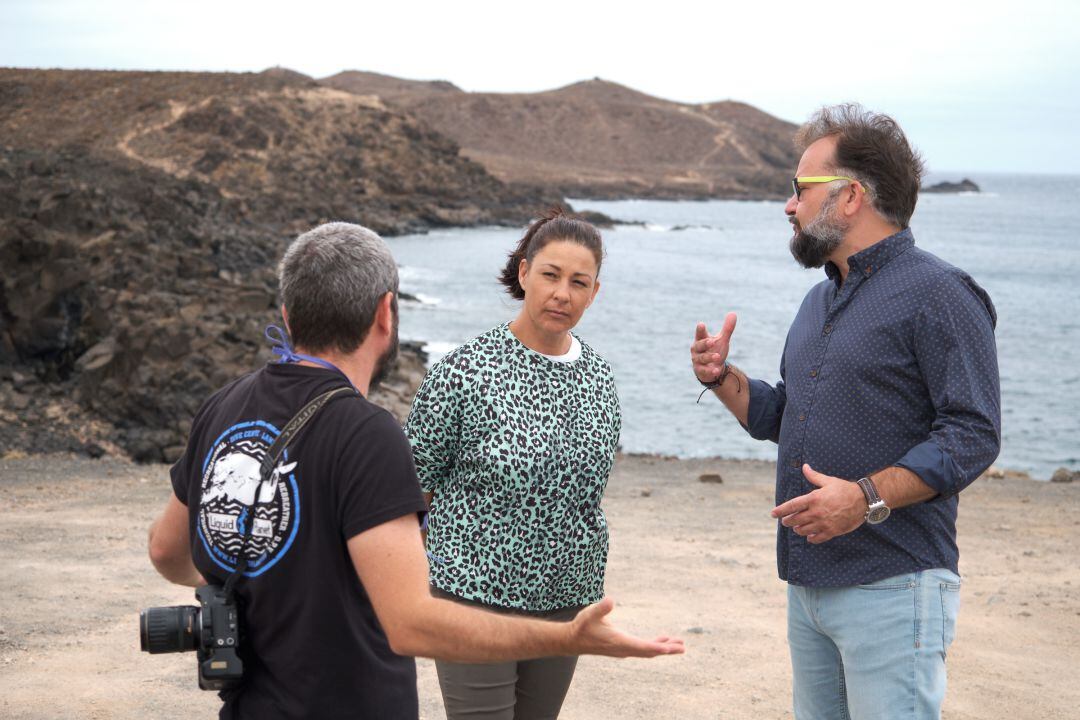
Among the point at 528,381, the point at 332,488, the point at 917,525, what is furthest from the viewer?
the point at 528,381

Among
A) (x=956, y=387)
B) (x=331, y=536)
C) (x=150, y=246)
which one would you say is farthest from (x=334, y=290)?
(x=150, y=246)

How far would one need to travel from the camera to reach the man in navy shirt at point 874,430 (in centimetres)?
272

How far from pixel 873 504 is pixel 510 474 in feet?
3.03

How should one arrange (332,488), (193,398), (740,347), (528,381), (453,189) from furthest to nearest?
(453,189), (740,347), (193,398), (528,381), (332,488)

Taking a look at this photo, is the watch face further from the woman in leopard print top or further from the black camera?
the black camera

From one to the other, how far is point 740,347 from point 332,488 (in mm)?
29341

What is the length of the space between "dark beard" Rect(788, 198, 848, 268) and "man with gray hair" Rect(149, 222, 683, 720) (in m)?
1.27

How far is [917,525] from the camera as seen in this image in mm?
2840

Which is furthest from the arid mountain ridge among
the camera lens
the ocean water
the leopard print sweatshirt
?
the camera lens

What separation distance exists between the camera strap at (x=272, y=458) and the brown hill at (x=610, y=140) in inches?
4042

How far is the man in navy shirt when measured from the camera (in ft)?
8.94

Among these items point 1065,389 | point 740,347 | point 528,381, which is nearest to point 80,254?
point 528,381

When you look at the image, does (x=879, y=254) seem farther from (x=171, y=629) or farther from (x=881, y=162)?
(x=171, y=629)

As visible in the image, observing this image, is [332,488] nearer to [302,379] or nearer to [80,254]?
[302,379]
